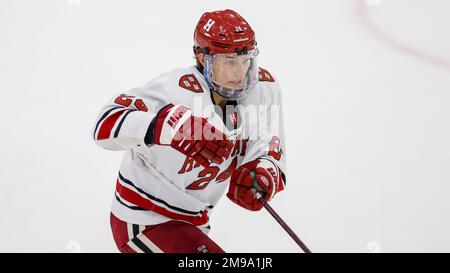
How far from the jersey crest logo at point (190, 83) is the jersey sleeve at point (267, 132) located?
26 centimetres

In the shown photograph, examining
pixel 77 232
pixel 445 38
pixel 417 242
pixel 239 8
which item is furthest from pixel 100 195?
pixel 445 38

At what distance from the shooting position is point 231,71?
7.43 feet

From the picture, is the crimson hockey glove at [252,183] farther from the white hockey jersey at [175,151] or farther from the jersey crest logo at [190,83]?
the jersey crest logo at [190,83]

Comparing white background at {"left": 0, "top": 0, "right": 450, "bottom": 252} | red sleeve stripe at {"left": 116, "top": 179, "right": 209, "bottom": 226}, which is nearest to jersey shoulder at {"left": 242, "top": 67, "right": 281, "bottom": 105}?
red sleeve stripe at {"left": 116, "top": 179, "right": 209, "bottom": 226}

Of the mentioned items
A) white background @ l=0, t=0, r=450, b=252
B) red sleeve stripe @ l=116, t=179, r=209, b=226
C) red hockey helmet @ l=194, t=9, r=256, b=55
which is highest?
red hockey helmet @ l=194, t=9, r=256, b=55

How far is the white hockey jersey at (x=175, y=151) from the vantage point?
209 cm

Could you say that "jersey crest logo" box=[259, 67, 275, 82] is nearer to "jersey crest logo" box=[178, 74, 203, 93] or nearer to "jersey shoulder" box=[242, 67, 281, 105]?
"jersey shoulder" box=[242, 67, 281, 105]

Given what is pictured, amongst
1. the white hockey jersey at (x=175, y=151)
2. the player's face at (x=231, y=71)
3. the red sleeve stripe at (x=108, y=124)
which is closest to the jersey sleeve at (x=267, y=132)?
the white hockey jersey at (x=175, y=151)

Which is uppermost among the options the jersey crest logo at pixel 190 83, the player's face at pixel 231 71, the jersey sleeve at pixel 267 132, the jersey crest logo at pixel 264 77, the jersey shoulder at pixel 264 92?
the player's face at pixel 231 71

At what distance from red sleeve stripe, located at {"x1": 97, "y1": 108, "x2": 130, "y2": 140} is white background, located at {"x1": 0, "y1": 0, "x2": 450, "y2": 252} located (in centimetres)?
104

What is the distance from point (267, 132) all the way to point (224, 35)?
459 mm

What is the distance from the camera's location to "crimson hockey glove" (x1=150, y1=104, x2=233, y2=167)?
196 centimetres

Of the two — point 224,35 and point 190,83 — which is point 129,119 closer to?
point 190,83
